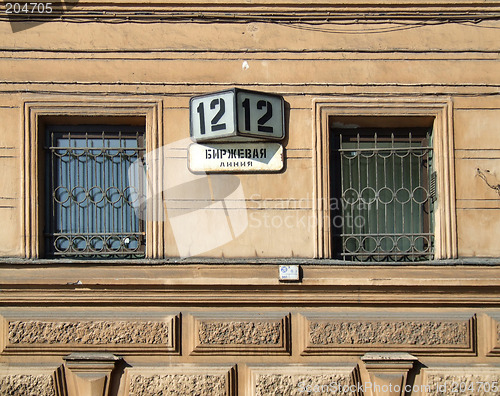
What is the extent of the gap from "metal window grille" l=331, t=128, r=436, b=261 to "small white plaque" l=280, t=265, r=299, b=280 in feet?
1.78

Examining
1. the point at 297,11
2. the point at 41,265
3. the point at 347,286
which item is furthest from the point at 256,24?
the point at 41,265

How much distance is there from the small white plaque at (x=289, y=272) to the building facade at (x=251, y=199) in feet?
0.11

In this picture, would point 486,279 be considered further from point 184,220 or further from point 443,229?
point 184,220

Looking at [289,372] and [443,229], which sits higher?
[443,229]

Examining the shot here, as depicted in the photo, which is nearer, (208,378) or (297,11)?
(208,378)

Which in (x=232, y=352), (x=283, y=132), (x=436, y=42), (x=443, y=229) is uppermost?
(x=436, y=42)

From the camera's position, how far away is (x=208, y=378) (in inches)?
193

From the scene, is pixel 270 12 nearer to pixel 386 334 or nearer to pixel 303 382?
pixel 386 334

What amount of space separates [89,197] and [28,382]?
1.71m

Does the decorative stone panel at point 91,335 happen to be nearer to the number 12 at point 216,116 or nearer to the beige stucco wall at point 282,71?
the beige stucco wall at point 282,71

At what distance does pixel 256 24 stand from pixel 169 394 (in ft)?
11.3

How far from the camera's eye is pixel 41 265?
5.00 metres

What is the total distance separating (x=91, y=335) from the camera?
4.97 meters

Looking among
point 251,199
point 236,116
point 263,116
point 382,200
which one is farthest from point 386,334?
point 236,116
